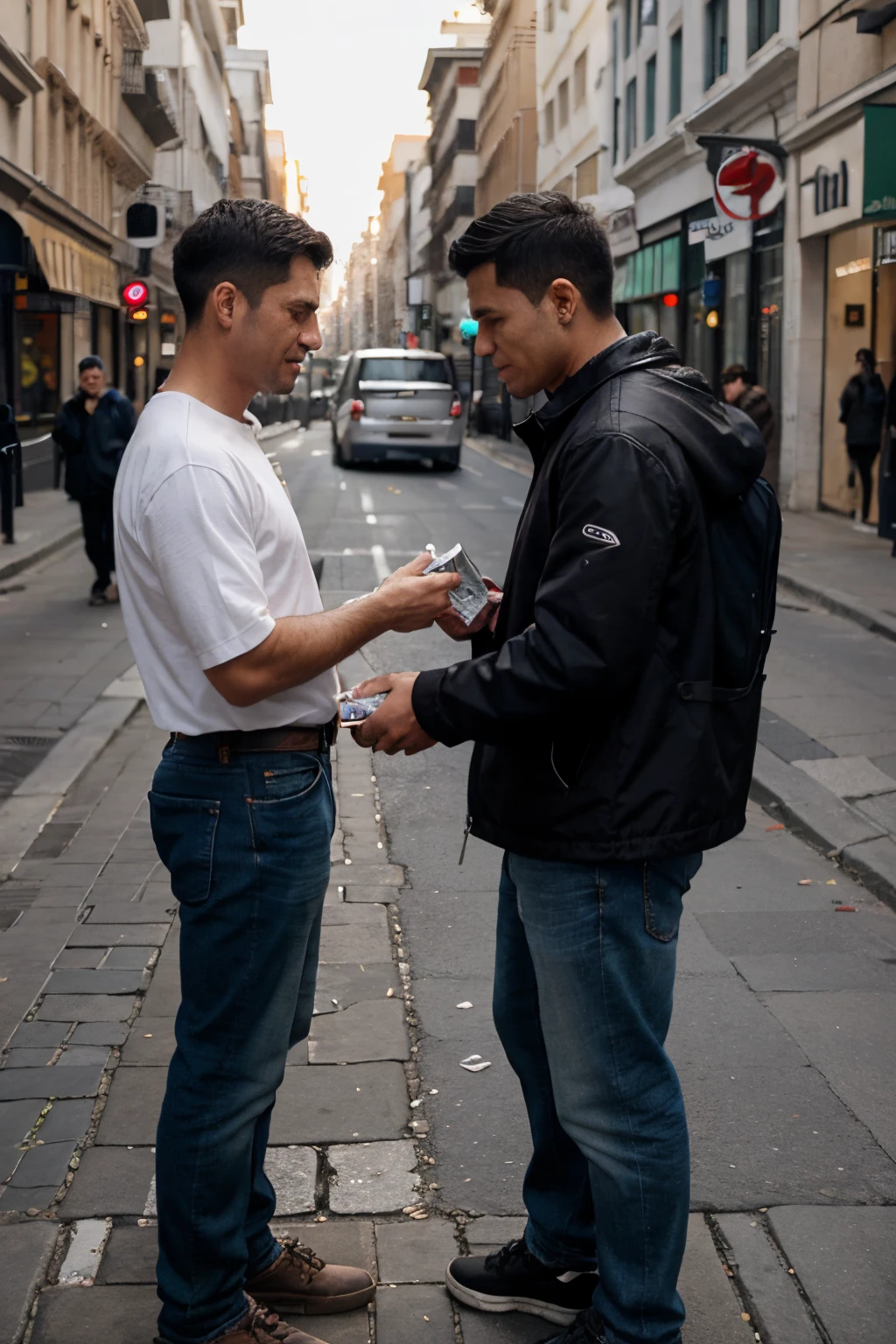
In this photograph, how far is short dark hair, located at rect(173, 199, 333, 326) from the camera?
2.59m

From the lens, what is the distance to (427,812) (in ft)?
22.4

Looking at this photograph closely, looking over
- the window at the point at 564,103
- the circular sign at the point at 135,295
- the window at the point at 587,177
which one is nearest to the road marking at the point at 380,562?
the circular sign at the point at 135,295

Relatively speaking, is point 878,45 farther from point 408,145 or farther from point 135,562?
point 408,145

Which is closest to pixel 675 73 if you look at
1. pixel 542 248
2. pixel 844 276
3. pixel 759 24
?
pixel 759 24

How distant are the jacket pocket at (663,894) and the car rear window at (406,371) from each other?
89.3 ft

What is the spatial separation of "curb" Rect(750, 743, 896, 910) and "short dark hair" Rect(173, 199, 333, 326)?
3.84 metres

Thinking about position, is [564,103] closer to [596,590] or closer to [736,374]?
[736,374]

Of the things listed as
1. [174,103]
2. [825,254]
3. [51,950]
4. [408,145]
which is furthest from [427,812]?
[408,145]

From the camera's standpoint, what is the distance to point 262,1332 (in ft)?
9.15

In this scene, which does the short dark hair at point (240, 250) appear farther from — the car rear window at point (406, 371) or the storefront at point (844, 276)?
the car rear window at point (406, 371)

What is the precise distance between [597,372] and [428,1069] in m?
2.15

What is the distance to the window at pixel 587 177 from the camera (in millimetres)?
39375

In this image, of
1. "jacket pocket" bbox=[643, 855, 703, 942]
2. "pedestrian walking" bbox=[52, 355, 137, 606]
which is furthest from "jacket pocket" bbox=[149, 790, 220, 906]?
"pedestrian walking" bbox=[52, 355, 137, 606]

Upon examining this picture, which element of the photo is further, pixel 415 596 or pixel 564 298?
pixel 415 596
